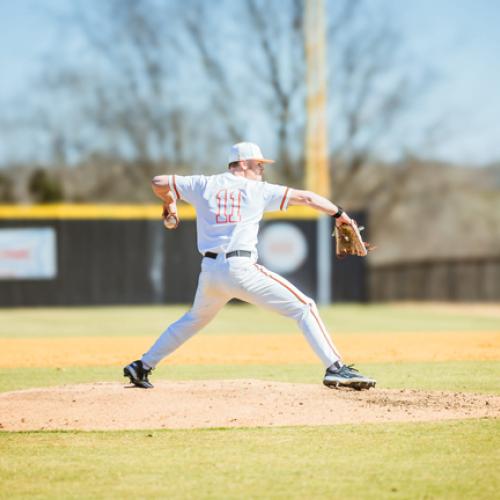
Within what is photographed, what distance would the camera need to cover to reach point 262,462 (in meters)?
4.86

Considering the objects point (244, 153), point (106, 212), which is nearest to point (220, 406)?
point (244, 153)

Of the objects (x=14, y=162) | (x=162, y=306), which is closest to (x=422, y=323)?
(x=162, y=306)

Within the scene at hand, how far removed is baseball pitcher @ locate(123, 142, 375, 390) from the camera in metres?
6.70

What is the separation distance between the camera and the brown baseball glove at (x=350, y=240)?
6.90 m

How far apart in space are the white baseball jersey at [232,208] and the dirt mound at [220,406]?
3.49 ft

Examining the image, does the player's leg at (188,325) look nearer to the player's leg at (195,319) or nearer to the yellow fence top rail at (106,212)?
the player's leg at (195,319)

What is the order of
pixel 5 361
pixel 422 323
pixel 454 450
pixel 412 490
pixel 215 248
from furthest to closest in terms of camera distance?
pixel 422 323, pixel 5 361, pixel 215 248, pixel 454 450, pixel 412 490

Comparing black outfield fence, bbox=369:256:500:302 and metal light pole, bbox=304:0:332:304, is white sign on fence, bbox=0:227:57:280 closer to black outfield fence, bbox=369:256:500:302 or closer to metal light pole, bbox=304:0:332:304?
metal light pole, bbox=304:0:332:304

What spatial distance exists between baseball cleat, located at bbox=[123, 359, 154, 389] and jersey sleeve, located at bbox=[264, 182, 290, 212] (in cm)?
154

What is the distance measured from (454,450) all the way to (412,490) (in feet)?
2.96

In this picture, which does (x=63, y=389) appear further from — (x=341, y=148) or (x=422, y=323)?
(x=341, y=148)

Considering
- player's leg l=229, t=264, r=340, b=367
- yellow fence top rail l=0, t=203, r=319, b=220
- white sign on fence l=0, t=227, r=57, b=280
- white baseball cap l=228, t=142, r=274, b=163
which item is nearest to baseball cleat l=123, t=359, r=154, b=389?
player's leg l=229, t=264, r=340, b=367

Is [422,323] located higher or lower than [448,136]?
lower

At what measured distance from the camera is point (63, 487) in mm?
4406
